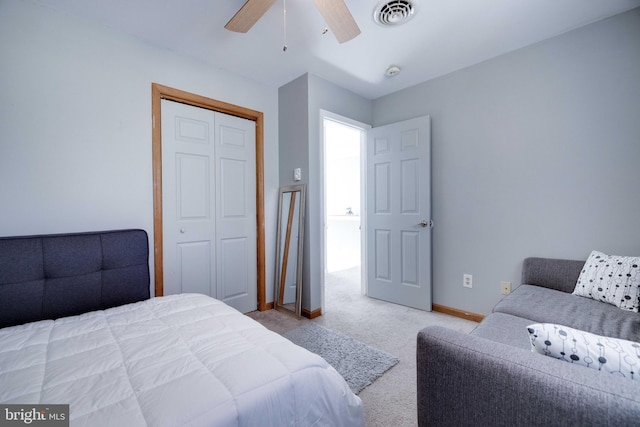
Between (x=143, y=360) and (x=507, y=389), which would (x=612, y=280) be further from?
(x=143, y=360)

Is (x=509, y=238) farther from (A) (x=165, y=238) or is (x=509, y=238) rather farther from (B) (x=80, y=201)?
(B) (x=80, y=201)

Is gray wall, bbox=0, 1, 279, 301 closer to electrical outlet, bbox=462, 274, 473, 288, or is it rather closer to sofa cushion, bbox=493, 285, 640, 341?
sofa cushion, bbox=493, 285, 640, 341

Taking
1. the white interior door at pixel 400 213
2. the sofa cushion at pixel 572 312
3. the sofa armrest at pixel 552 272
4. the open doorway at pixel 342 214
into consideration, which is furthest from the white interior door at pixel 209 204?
the sofa armrest at pixel 552 272

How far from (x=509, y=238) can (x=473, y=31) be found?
5.69ft

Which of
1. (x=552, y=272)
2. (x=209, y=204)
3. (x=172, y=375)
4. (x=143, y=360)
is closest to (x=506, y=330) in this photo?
(x=552, y=272)

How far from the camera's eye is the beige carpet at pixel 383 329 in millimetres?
1447

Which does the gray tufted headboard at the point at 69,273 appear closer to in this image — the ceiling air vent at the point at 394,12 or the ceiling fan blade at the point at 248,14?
the ceiling fan blade at the point at 248,14

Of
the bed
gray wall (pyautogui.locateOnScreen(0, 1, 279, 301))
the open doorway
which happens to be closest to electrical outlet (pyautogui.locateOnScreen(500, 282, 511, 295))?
the open doorway

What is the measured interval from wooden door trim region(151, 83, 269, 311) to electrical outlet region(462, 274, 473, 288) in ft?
6.71

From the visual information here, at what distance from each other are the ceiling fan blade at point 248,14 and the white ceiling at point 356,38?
23 cm

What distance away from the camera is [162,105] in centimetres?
226

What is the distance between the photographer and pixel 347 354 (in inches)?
77.7

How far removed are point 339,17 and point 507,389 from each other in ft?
6.12

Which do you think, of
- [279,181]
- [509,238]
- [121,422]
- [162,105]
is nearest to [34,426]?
[121,422]
